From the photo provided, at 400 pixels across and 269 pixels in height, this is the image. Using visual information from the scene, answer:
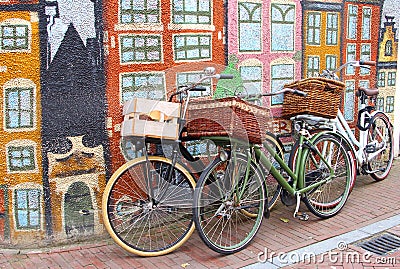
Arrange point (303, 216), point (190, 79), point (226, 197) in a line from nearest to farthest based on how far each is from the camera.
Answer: point (226, 197), point (190, 79), point (303, 216)

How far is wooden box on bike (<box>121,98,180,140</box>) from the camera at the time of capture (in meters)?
3.90

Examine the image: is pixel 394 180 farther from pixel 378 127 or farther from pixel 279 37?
pixel 279 37

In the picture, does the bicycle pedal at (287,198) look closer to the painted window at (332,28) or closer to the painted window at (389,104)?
the painted window at (332,28)

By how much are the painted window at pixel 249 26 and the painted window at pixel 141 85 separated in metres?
1.13

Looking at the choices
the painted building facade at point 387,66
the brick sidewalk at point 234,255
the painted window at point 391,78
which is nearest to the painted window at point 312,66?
the painted building facade at point 387,66

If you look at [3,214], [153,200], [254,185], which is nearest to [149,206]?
[153,200]

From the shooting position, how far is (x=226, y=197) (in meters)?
4.20

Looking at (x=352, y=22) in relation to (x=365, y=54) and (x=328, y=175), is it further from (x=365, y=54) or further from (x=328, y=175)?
(x=328, y=175)

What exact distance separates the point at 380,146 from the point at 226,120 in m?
3.01

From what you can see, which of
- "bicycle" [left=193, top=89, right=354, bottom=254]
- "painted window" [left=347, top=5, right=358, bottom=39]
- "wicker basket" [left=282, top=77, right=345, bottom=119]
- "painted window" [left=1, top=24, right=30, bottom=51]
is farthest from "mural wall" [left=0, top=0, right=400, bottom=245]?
"painted window" [left=347, top=5, right=358, bottom=39]

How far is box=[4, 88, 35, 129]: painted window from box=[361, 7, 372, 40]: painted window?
4.46 meters

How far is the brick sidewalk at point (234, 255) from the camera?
13.2ft

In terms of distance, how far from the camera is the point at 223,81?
187 inches

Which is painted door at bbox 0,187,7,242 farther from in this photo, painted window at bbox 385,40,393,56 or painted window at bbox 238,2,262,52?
painted window at bbox 385,40,393,56
